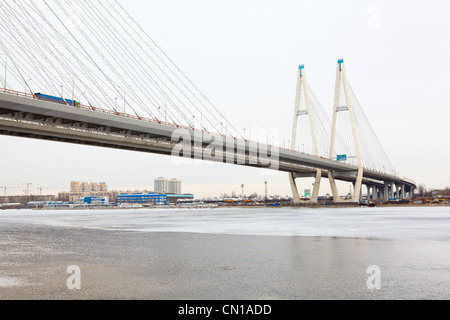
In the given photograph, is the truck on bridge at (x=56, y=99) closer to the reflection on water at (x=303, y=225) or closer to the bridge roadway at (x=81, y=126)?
the bridge roadway at (x=81, y=126)

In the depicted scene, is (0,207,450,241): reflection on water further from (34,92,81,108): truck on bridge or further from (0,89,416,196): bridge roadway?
(34,92,81,108): truck on bridge

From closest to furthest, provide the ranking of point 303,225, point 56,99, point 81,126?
1. point 303,225
2. point 56,99
3. point 81,126

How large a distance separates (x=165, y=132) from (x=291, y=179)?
50.1 metres

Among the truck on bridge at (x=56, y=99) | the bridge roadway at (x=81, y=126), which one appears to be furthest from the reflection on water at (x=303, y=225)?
the truck on bridge at (x=56, y=99)

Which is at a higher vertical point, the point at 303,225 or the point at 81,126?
the point at 81,126

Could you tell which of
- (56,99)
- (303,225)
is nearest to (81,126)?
(56,99)

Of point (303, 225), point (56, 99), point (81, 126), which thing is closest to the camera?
point (303, 225)

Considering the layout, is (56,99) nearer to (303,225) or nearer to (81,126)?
(81,126)

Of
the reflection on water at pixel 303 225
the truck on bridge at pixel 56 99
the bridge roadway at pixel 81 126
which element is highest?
the truck on bridge at pixel 56 99

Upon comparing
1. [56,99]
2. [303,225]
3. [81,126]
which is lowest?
[303,225]

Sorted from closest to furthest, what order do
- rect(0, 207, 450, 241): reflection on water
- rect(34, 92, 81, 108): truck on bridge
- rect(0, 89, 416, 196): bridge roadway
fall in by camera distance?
rect(0, 207, 450, 241): reflection on water, rect(0, 89, 416, 196): bridge roadway, rect(34, 92, 81, 108): truck on bridge

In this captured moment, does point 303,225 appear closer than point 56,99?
Yes

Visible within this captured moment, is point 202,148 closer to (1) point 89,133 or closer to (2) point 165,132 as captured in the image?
(2) point 165,132

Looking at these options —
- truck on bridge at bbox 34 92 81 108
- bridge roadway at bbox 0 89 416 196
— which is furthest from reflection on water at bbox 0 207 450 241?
truck on bridge at bbox 34 92 81 108
